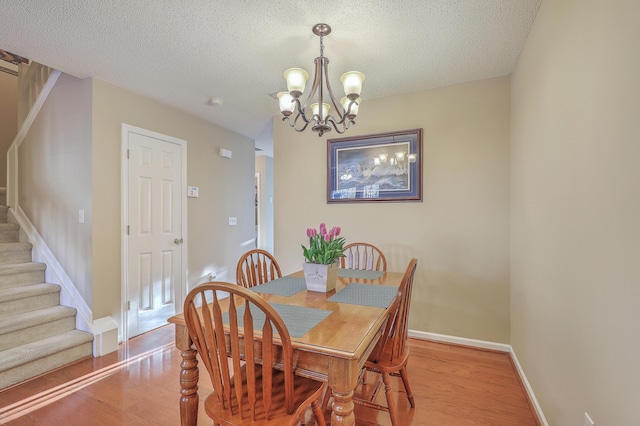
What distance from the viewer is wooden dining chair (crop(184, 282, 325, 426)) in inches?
39.9

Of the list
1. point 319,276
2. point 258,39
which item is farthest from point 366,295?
point 258,39

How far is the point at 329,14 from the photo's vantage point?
1.75m

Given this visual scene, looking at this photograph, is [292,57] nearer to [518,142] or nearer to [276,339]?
[518,142]

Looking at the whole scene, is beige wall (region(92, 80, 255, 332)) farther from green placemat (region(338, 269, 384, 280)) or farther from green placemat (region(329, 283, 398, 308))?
green placemat (region(329, 283, 398, 308))

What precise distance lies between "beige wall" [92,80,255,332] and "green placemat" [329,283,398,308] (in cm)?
221

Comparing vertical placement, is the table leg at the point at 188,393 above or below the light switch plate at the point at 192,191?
below

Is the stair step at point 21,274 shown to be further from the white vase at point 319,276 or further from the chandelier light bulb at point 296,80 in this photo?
the chandelier light bulb at point 296,80

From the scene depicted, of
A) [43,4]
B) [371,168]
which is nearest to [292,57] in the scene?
[371,168]

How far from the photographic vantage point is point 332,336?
1.14 m

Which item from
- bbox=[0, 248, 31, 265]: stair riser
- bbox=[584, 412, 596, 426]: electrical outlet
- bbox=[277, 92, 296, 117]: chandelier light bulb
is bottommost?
bbox=[584, 412, 596, 426]: electrical outlet

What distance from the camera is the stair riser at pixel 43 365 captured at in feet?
6.68

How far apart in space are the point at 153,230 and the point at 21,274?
3.52ft

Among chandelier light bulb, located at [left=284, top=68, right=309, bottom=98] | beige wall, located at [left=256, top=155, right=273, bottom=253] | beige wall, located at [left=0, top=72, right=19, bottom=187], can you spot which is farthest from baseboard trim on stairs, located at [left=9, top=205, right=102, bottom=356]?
beige wall, located at [left=256, top=155, right=273, bottom=253]

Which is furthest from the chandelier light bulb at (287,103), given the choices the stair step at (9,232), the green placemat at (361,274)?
the stair step at (9,232)
